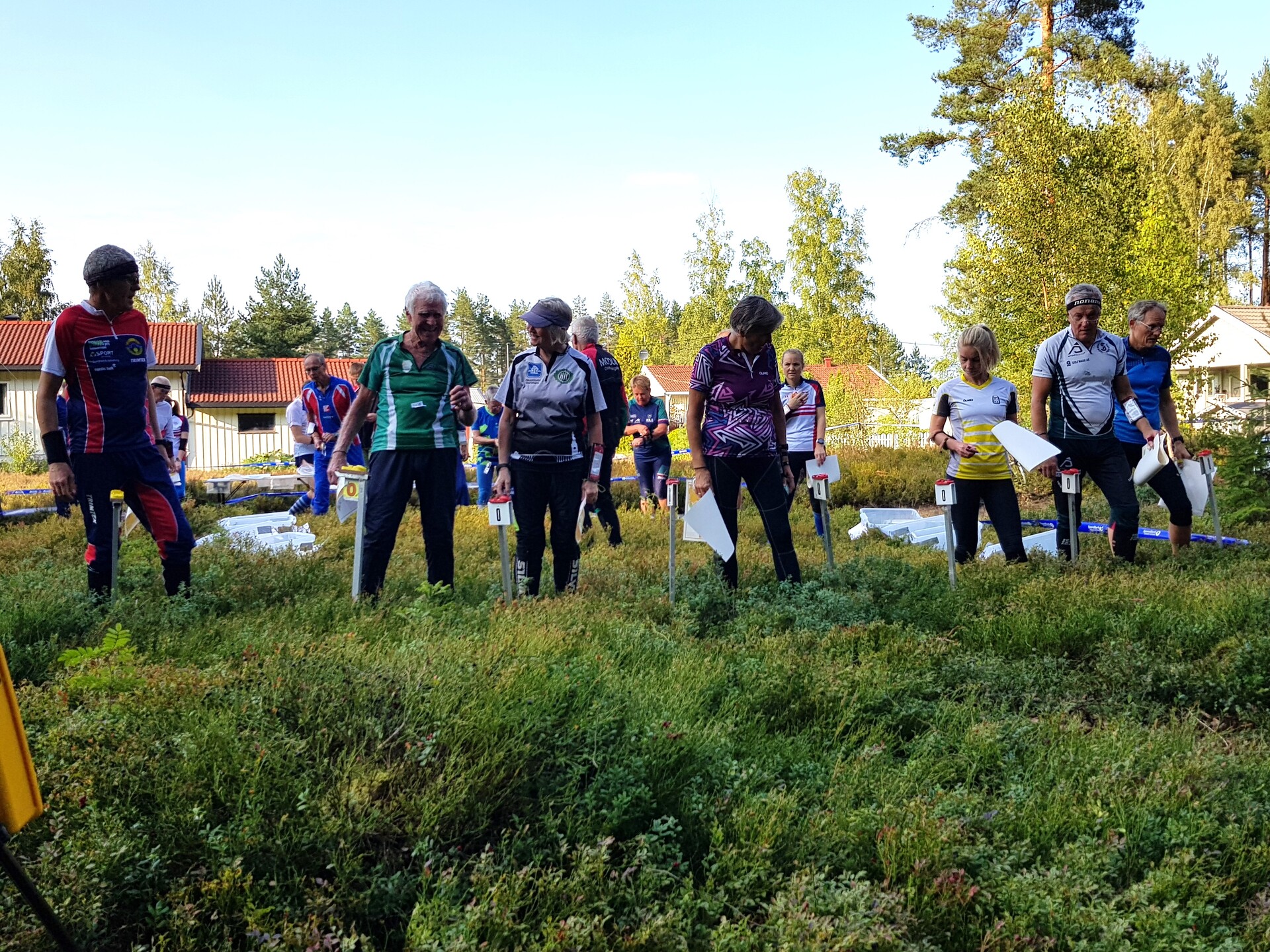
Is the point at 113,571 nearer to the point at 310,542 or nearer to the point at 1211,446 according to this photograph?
the point at 310,542

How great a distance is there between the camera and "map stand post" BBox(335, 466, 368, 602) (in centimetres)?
579

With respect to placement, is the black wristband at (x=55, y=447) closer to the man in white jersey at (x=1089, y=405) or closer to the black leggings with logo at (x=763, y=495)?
the black leggings with logo at (x=763, y=495)

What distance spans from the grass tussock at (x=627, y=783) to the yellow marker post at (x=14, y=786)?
66cm

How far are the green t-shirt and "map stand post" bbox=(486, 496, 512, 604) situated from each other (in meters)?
0.47

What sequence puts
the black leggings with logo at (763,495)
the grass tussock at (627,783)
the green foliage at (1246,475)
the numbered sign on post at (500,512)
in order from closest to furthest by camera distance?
the grass tussock at (627,783)
the numbered sign on post at (500,512)
the black leggings with logo at (763,495)
the green foliage at (1246,475)

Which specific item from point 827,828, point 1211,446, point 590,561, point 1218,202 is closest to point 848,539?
point 590,561

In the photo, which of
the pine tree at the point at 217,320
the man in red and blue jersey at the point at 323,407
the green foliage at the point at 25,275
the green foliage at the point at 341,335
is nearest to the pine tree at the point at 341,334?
the green foliage at the point at 341,335

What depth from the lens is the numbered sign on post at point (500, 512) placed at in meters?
5.79

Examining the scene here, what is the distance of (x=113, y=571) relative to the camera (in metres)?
5.64

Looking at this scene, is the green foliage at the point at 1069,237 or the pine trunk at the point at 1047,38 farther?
the pine trunk at the point at 1047,38

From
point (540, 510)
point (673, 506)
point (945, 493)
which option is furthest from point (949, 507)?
point (540, 510)

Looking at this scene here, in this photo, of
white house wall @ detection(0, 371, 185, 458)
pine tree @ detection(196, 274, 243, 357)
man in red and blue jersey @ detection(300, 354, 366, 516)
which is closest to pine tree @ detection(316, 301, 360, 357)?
pine tree @ detection(196, 274, 243, 357)

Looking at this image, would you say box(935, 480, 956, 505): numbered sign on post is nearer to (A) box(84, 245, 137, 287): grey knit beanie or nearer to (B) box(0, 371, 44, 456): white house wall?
(A) box(84, 245, 137, 287): grey knit beanie

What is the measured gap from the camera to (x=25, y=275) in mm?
47438
